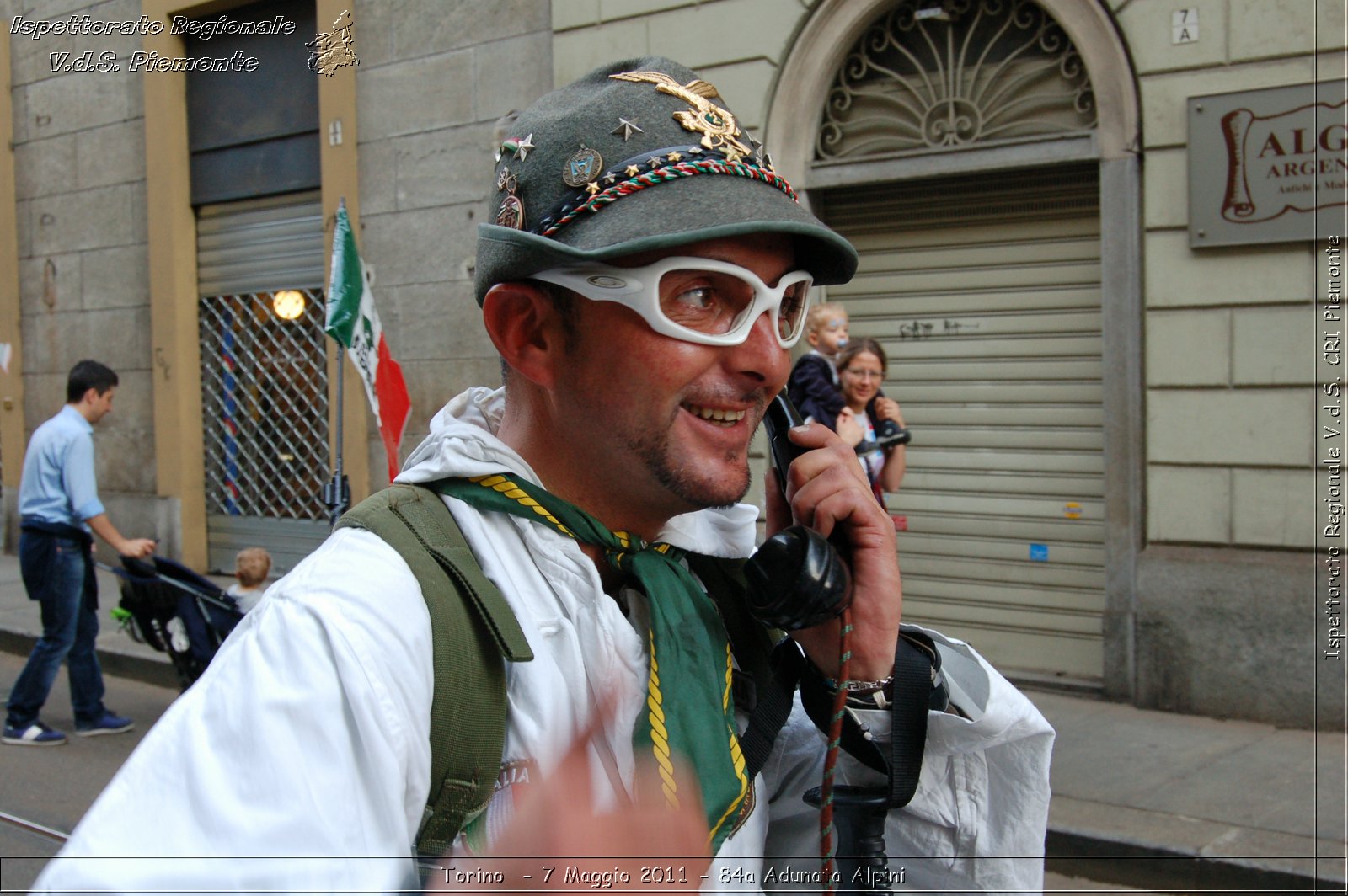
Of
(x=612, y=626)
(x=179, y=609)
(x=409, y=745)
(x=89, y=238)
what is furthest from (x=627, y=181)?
(x=89, y=238)

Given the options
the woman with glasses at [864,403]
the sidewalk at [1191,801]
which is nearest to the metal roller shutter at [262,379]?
the woman with glasses at [864,403]

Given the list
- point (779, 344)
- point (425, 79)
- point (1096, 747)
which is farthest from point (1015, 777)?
point (425, 79)

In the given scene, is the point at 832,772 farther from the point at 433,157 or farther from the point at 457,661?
the point at 433,157

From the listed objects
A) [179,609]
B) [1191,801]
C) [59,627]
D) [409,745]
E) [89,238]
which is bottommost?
[1191,801]

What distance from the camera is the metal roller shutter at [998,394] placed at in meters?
7.42

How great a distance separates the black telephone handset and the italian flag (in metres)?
4.00

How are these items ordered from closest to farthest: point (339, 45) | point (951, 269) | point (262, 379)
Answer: point (951, 269) → point (339, 45) → point (262, 379)

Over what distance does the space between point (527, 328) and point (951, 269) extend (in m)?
6.77

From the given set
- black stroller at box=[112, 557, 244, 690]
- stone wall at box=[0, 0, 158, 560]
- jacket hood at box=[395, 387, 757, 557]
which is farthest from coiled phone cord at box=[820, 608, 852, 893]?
stone wall at box=[0, 0, 158, 560]

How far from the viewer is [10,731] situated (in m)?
6.56

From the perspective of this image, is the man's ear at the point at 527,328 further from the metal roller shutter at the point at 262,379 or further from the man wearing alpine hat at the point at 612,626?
the metal roller shutter at the point at 262,379

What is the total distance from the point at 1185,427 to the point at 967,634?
204 cm

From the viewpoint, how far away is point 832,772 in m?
1.50

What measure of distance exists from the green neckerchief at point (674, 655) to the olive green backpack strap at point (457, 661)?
133mm
